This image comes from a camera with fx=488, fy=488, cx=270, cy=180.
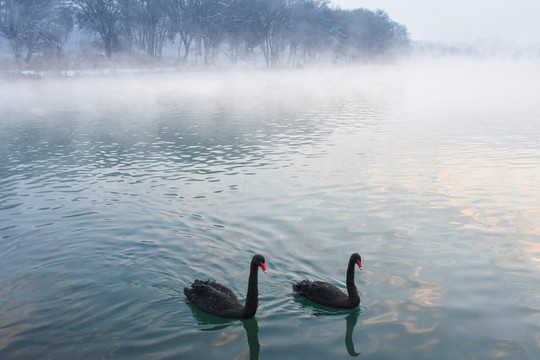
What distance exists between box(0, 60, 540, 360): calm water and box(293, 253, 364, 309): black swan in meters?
0.17

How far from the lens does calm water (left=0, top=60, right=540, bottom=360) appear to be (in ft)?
22.2

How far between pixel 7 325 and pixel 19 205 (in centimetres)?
668

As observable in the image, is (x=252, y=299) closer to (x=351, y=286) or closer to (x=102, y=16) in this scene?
(x=351, y=286)

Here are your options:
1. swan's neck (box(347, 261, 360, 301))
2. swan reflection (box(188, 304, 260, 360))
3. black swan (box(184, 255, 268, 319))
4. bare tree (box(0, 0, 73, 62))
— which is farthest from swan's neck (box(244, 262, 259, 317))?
bare tree (box(0, 0, 73, 62))

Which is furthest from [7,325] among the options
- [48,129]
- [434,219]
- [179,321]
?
[48,129]

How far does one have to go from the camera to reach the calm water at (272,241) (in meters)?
6.77

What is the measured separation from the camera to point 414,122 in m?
28.2

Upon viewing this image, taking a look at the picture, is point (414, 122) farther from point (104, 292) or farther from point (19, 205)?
point (104, 292)

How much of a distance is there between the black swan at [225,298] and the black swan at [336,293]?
0.94 m

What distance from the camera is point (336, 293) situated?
744 cm

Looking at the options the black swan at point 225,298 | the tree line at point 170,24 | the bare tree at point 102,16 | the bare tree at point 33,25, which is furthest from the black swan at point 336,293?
the bare tree at point 102,16

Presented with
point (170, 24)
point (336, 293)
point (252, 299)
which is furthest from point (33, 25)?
point (336, 293)

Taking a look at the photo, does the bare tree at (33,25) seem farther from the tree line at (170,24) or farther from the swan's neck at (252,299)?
the swan's neck at (252,299)

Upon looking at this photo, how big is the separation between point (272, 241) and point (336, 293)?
2876 mm
